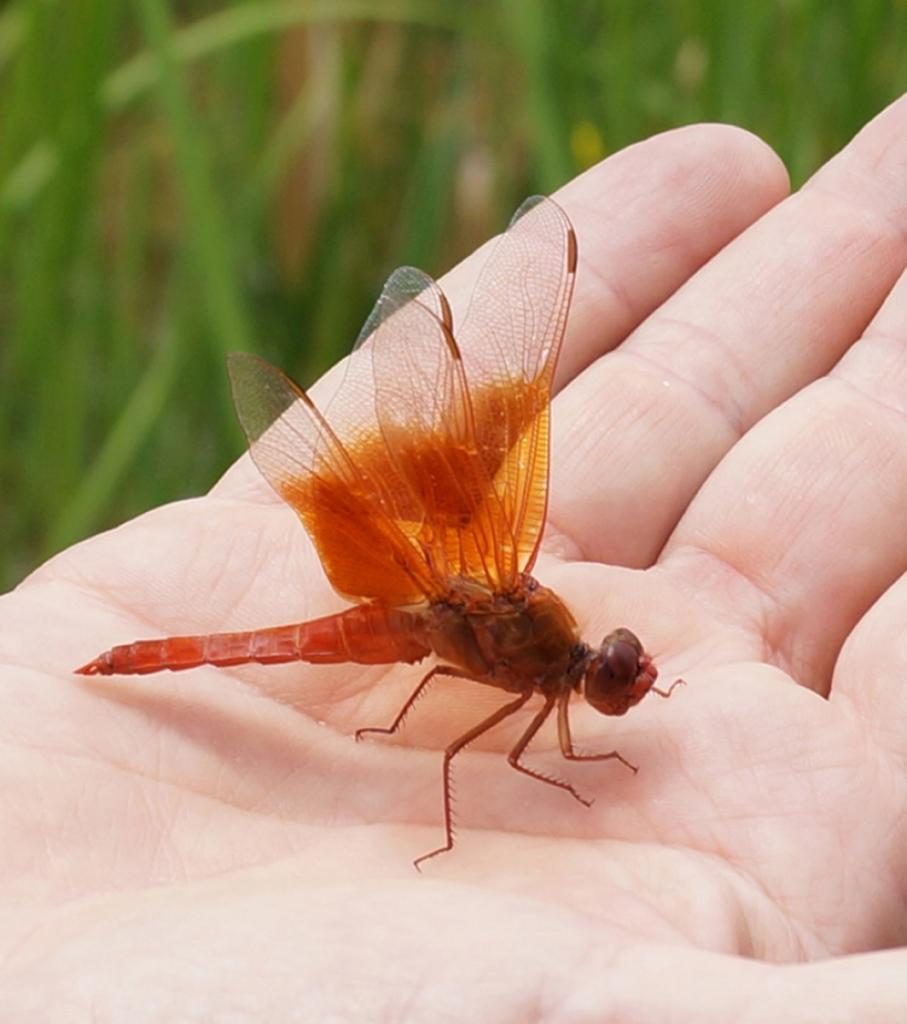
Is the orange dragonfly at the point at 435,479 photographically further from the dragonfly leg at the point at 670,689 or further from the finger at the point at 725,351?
the finger at the point at 725,351

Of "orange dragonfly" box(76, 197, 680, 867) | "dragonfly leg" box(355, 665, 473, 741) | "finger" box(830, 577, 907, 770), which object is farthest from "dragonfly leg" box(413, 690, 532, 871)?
"finger" box(830, 577, 907, 770)

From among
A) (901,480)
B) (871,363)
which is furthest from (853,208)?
(901,480)

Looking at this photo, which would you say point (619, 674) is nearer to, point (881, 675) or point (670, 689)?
point (670, 689)

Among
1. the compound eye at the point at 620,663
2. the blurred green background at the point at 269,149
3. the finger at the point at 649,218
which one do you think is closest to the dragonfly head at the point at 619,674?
the compound eye at the point at 620,663

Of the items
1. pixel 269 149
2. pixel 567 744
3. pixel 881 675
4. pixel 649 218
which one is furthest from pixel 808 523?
pixel 269 149

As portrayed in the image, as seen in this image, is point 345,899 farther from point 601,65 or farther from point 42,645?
point 601,65
